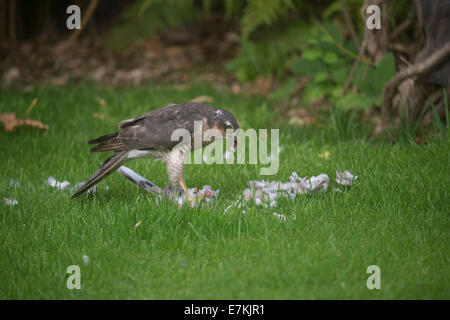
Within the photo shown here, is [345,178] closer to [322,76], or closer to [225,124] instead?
[225,124]

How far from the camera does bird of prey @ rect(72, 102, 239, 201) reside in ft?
11.7

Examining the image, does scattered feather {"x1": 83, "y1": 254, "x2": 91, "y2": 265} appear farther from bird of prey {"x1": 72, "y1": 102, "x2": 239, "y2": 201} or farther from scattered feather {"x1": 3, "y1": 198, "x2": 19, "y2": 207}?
scattered feather {"x1": 3, "y1": 198, "x2": 19, "y2": 207}

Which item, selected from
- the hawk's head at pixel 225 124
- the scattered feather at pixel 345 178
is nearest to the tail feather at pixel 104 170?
the hawk's head at pixel 225 124

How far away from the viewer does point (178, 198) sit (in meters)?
3.62

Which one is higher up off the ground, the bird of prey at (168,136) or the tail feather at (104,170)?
the bird of prey at (168,136)

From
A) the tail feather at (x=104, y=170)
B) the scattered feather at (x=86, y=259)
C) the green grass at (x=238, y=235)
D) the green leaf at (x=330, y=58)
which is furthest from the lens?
the green leaf at (x=330, y=58)

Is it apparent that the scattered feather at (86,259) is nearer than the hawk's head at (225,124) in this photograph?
Yes

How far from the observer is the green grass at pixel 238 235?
269 centimetres

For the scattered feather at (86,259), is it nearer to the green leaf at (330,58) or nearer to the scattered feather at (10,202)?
the scattered feather at (10,202)

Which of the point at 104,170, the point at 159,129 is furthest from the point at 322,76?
the point at 104,170

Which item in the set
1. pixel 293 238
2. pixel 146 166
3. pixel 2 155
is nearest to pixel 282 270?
pixel 293 238

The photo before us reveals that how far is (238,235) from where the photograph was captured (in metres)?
3.10

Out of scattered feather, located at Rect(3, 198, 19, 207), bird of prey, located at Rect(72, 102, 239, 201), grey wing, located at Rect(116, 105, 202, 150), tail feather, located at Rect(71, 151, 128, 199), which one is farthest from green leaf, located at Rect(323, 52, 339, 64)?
scattered feather, located at Rect(3, 198, 19, 207)

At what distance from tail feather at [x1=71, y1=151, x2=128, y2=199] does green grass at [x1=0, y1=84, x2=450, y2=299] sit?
122mm
